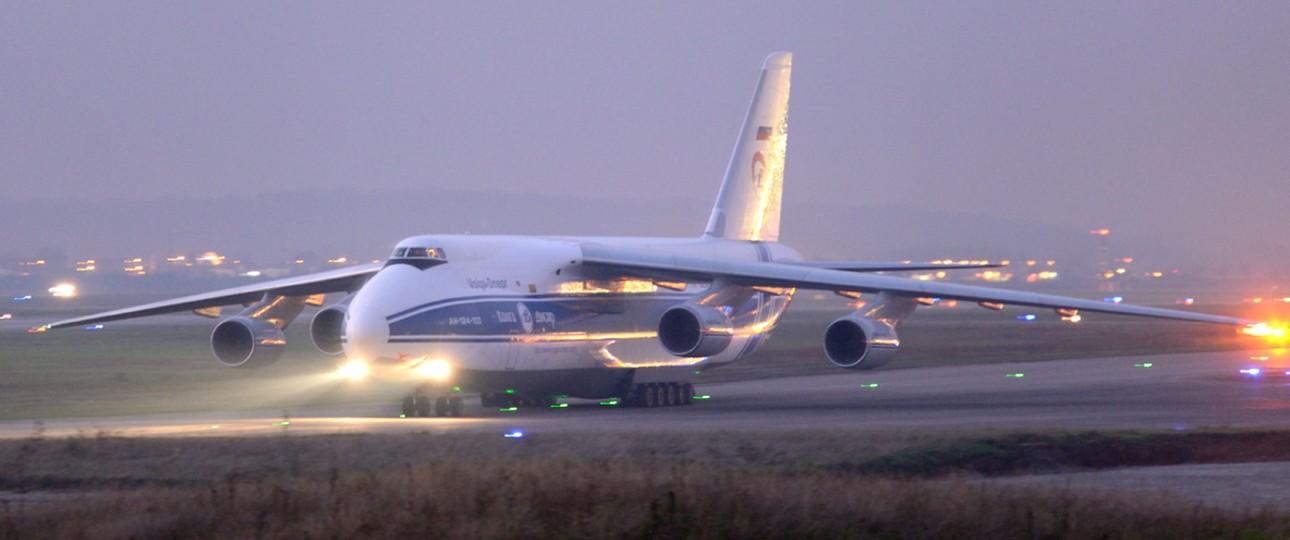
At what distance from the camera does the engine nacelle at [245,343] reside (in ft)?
79.5

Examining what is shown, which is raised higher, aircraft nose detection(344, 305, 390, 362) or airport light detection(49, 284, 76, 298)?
airport light detection(49, 284, 76, 298)

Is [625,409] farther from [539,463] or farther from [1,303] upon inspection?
[1,303]

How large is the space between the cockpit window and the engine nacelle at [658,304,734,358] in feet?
11.8

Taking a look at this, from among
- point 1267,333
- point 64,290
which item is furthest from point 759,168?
point 64,290

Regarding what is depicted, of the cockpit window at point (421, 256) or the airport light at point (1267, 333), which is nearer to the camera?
the cockpit window at point (421, 256)

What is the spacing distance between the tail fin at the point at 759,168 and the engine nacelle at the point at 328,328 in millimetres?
8178

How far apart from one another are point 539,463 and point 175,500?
9.96 feet

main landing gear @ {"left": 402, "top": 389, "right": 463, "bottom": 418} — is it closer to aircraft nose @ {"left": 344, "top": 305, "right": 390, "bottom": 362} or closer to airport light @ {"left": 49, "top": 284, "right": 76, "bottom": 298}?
aircraft nose @ {"left": 344, "top": 305, "right": 390, "bottom": 362}

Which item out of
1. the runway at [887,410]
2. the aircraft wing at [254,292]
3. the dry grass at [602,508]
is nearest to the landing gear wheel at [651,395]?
the runway at [887,410]

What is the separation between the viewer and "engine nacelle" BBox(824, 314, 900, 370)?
23609mm

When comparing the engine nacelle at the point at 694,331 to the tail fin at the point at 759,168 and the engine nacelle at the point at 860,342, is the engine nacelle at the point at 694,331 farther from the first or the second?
the tail fin at the point at 759,168

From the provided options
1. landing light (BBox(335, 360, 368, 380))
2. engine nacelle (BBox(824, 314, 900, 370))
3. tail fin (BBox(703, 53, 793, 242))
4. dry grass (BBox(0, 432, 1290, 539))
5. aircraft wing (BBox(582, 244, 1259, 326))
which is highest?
tail fin (BBox(703, 53, 793, 242))

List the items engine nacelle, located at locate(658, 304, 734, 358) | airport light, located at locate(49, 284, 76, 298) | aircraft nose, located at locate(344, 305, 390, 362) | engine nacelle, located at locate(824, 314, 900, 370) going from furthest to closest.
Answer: airport light, located at locate(49, 284, 76, 298) < engine nacelle, located at locate(824, 314, 900, 370) < engine nacelle, located at locate(658, 304, 734, 358) < aircraft nose, located at locate(344, 305, 390, 362)

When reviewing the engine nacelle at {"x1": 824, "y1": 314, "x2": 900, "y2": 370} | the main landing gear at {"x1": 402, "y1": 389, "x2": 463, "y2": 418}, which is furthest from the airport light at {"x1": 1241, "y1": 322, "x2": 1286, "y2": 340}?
the main landing gear at {"x1": 402, "y1": 389, "x2": 463, "y2": 418}
